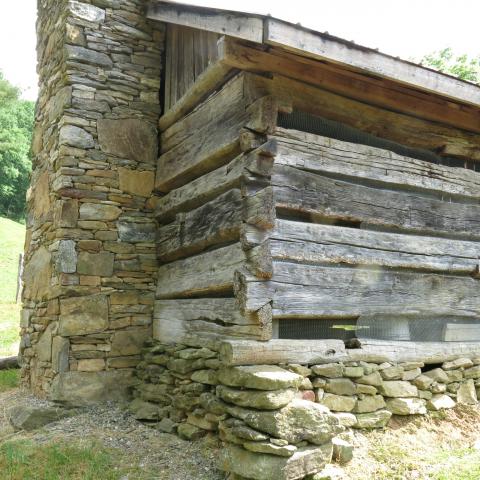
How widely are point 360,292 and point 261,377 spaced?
1.27 m

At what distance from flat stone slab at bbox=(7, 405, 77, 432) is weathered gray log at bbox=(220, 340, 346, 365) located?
2074 millimetres

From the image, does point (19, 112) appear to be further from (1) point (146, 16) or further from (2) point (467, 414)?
(2) point (467, 414)

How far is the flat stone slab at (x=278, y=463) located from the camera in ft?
10.7

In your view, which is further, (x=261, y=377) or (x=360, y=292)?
(x=360, y=292)

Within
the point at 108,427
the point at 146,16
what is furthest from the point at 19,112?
A: the point at 108,427

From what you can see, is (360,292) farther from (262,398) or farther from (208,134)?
(208,134)

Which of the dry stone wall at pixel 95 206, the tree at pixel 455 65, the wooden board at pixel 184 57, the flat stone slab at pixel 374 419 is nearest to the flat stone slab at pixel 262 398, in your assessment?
the flat stone slab at pixel 374 419

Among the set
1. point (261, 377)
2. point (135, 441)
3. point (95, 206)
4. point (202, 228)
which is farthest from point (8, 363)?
point (261, 377)

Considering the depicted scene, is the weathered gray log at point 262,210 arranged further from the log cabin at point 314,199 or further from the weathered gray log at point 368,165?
the weathered gray log at point 368,165

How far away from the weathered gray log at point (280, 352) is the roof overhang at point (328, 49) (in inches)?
82.5

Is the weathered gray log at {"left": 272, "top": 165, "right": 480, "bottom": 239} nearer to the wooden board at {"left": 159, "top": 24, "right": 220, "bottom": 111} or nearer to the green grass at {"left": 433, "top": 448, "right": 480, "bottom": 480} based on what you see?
the wooden board at {"left": 159, "top": 24, "right": 220, "bottom": 111}

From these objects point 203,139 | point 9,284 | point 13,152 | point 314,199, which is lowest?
point 9,284

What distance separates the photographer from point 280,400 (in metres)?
3.42

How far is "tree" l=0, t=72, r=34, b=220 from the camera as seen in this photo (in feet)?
90.4
